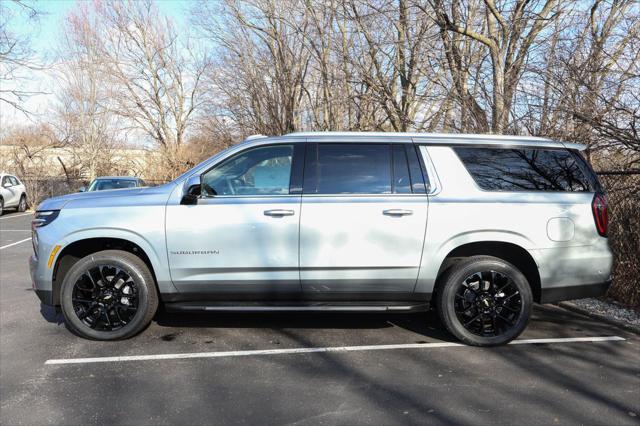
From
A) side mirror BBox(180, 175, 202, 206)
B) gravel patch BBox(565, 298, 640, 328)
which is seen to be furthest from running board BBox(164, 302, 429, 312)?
gravel patch BBox(565, 298, 640, 328)

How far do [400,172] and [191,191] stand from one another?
6.17 feet

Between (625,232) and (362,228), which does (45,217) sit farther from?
(625,232)

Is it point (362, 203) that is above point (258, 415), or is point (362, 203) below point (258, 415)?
above

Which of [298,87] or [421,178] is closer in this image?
[421,178]

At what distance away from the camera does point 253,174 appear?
14.8 feet

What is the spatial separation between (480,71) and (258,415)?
25.5ft

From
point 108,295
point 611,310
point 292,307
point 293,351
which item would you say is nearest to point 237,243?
point 292,307

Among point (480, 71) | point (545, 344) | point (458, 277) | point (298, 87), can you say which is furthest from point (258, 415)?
point (298, 87)

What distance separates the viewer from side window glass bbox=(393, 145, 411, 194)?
441 cm

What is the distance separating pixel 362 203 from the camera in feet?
14.1

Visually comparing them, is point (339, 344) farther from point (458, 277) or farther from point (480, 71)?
point (480, 71)

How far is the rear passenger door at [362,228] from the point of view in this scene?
429cm

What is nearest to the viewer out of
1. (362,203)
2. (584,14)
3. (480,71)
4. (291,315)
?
(362,203)

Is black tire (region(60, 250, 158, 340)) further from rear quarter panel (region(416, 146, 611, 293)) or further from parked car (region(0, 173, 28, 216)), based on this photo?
parked car (region(0, 173, 28, 216))
